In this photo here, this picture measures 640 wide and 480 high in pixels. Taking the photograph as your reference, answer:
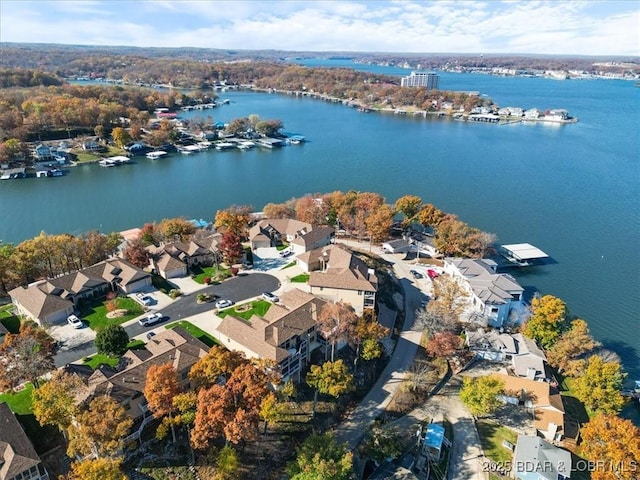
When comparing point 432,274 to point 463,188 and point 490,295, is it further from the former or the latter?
point 463,188

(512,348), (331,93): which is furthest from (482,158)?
(331,93)

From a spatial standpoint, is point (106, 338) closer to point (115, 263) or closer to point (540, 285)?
point (115, 263)

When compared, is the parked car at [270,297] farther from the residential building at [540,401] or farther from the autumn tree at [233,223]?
the residential building at [540,401]

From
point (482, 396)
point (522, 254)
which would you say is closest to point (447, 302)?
point (482, 396)

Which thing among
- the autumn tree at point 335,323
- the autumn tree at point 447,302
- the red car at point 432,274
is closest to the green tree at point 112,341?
the autumn tree at point 335,323

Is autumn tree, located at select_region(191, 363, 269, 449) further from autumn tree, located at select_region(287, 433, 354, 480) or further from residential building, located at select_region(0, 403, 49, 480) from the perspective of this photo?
residential building, located at select_region(0, 403, 49, 480)

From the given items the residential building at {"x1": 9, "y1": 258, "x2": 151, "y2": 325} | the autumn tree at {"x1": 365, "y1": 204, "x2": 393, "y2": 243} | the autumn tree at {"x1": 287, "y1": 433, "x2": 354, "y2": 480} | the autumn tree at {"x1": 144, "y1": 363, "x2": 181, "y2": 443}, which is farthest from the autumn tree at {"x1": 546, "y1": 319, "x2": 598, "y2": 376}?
the residential building at {"x1": 9, "y1": 258, "x2": 151, "y2": 325}
